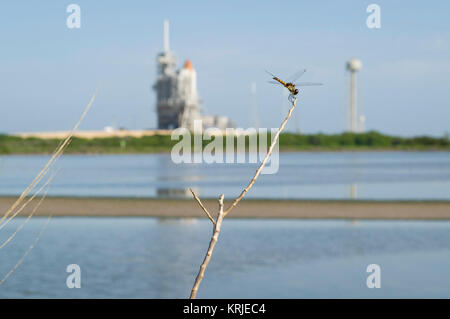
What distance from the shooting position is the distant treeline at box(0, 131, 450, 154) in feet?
328

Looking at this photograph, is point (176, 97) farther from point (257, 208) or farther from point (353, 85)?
point (257, 208)

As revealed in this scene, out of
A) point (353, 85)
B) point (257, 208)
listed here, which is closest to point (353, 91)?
point (353, 85)

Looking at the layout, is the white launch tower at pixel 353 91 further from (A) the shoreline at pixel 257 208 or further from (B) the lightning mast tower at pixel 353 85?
(A) the shoreline at pixel 257 208

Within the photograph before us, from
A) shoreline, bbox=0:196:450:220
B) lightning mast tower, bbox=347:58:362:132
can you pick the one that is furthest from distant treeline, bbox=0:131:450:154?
shoreline, bbox=0:196:450:220

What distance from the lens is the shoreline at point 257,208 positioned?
72.8 ft

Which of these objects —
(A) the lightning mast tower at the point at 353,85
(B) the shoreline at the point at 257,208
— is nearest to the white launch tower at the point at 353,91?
(A) the lightning mast tower at the point at 353,85

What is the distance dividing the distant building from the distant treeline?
58.4 feet

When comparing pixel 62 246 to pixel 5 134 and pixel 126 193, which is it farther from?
pixel 5 134

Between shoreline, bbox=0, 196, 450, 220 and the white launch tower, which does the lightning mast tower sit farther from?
shoreline, bbox=0, 196, 450, 220

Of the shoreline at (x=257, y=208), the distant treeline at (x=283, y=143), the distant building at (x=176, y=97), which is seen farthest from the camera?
the distant building at (x=176, y=97)

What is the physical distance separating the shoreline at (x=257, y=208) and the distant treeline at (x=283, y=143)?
6836 cm

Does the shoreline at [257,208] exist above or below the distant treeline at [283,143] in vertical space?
above

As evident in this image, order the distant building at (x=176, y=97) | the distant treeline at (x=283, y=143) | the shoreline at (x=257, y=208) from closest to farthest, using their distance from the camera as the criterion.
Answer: the shoreline at (x=257, y=208), the distant treeline at (x=283, y=143), the distant building at (x=176, y=97)
